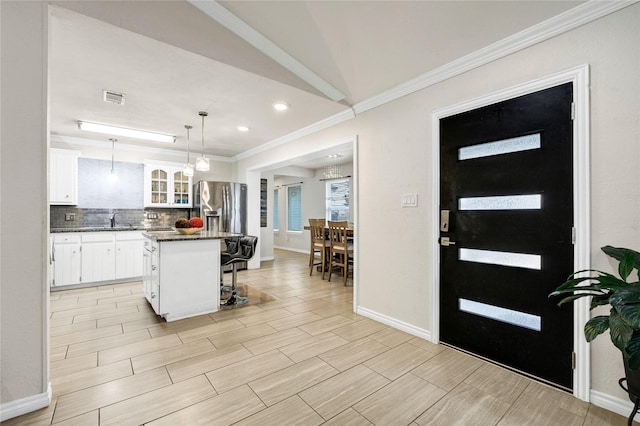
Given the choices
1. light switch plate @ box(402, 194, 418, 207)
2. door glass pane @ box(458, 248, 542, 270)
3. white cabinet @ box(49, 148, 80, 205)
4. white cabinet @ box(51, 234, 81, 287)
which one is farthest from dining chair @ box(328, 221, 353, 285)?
white cabinet @ box(49, 148, 80, 205)

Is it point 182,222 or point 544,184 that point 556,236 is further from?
point 182,222

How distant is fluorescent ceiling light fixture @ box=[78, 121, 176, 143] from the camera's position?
13.6 feet

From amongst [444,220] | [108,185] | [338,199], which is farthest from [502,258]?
[108,185]

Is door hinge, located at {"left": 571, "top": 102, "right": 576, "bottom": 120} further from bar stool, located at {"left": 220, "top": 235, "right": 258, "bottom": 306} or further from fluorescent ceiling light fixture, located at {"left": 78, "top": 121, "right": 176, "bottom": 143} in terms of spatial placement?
fluorescent ceiling light fixture, located at {"left": 78, "top": 121, "right": 176, "bottom": 143}

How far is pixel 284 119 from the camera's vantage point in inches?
156

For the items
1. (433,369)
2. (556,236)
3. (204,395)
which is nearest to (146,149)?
(204,395)

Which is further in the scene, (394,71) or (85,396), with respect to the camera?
(394,71)

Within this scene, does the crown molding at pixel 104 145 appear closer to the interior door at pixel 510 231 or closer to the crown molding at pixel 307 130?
the crown molding at pixel 307 130

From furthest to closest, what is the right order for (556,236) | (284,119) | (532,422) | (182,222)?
1. (284,119)
2. (182,222)
3. (556,236)
4. (532,422)

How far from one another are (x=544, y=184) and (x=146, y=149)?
6151 mm

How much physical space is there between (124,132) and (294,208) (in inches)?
214

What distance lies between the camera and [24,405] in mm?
1688

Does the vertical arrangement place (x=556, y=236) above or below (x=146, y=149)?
below

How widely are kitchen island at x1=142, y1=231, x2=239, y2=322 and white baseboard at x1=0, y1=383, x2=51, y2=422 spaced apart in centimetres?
133
